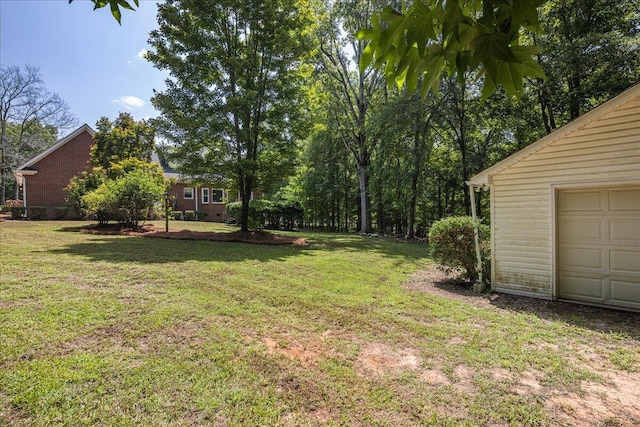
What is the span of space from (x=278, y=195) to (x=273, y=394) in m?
21.7

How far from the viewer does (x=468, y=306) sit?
5188 mm

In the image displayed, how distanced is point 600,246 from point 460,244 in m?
2.26

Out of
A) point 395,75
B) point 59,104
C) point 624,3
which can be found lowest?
point 395,75

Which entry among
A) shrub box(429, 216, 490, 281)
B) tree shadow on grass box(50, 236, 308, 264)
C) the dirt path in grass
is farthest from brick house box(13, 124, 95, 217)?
the dirt path in grass

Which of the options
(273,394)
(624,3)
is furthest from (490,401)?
(624,3)

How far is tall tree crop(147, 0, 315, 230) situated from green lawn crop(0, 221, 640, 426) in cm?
751

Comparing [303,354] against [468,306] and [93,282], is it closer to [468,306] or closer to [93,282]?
[468,306]

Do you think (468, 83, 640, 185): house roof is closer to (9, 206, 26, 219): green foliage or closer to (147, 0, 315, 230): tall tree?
(147, 0, 315, 230): tall tree

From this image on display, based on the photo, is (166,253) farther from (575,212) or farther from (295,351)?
(575,212)

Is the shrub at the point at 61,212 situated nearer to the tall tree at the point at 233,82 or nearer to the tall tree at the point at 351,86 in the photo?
the tall tree at the point at 233,82

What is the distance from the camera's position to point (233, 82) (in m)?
12.6

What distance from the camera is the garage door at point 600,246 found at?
5023mm

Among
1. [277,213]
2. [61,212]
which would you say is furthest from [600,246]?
[61,212]

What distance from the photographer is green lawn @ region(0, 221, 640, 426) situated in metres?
2.36
